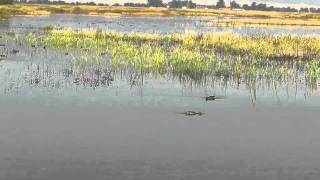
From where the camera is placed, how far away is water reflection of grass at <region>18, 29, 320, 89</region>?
27.2m

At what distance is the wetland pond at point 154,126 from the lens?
11.6 meters

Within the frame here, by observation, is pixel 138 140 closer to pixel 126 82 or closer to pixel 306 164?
pixel 306 164

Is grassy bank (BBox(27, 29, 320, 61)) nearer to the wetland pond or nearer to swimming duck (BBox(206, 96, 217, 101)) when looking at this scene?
the wetland pond

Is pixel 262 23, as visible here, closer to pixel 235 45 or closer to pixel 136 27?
pixel 136 27

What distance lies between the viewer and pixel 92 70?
2744cm

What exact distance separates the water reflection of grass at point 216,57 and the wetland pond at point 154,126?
640 millimetres

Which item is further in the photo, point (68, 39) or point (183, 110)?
point (68, 39)

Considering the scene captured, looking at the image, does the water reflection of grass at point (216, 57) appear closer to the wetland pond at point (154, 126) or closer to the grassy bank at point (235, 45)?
the grassy bank at point (235, 45)

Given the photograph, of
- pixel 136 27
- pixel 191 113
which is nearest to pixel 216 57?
pixel 191 113

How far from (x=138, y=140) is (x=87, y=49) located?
1028 inches

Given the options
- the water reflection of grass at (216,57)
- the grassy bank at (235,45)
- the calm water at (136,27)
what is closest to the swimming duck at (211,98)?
the water reflection of grass at (216,57)

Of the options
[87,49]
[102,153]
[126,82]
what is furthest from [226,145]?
[87,49]

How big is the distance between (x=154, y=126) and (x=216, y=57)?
19.2m

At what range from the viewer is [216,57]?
3425 centimetres
